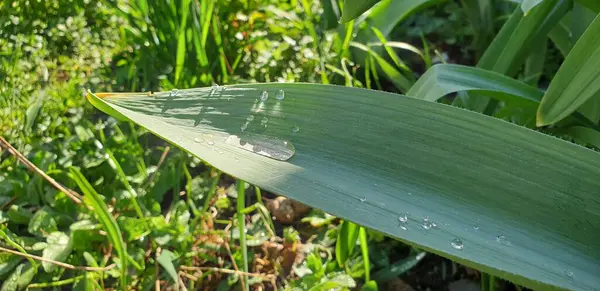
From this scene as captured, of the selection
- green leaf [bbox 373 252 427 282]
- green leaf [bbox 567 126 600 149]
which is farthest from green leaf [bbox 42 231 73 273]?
green leaf [bbox 567 126 600 149]

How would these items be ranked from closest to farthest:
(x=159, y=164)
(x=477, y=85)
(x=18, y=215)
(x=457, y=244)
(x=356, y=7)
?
(x=457, y=244)
(x=356, y=7)
(x=477, y=85)
(x=18, y=215)
(x=159, y=164)

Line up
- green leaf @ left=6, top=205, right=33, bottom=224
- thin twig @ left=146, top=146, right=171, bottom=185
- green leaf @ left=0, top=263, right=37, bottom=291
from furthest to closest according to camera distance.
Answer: thin twig @ left=146, top=146, right=171, bottom=185 → green leaf @ left=6, top=205, right=33, bottom=224 → green leaf @ left=0, top=263, right=37, bottom=291

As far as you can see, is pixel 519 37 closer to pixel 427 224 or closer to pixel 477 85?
pixel 477 85

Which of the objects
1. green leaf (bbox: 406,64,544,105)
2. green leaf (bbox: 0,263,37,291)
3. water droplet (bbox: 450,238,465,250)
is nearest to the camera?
water droplet (bbox: 450,238,465,250)

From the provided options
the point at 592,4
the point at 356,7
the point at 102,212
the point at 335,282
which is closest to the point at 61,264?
Answer: the point at 102,212

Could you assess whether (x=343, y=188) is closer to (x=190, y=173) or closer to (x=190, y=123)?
(x=190, y=123)

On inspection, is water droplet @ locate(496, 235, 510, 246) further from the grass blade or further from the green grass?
the grass blade

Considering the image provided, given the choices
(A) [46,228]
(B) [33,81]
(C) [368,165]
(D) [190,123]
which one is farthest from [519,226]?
(B) [33,81]
